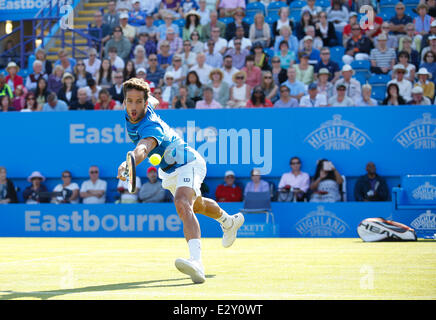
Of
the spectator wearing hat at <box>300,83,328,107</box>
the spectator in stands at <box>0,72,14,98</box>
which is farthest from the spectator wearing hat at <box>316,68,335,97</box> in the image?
the spectator in stands at <box>0,72,14,98</box>

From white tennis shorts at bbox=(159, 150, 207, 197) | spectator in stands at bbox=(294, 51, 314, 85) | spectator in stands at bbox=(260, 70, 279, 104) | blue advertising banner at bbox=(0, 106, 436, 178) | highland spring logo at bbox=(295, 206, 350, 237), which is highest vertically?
spectator in stands at bbox=(294, 51, 314, 85)

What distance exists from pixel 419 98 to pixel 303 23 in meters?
3.93

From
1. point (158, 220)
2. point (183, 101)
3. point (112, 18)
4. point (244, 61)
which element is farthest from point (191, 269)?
point (112, 18)

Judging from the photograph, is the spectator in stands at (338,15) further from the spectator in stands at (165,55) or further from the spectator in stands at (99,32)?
the spectator in stands at (99,32)

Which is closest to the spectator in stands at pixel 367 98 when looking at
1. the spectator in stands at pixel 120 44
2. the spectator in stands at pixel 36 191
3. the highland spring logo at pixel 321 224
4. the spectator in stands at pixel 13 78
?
the highland spring logo at pixel 321 224

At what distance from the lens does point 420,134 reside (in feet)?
46.5

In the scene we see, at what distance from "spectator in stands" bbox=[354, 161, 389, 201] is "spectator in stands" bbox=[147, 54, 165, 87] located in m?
5.30

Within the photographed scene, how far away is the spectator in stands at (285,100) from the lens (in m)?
15.0

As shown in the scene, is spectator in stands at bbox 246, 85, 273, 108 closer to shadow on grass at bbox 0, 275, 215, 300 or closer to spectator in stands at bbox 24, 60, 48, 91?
spectator in stands at bbox 24, 60, 48, 91

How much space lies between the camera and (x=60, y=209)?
601 inches

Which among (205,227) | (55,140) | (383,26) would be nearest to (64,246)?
(205,227)

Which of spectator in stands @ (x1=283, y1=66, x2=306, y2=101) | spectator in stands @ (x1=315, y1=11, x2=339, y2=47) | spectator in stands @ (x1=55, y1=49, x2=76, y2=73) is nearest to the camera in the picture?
spectator in stands @ (x1=283, y1=66, x2=306, y2=101)

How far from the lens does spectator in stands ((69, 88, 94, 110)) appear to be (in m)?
16.2

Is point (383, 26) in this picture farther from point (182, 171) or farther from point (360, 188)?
point (182, 171)
